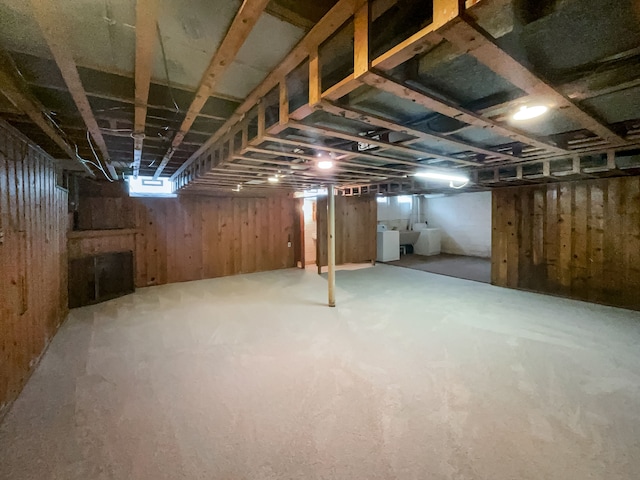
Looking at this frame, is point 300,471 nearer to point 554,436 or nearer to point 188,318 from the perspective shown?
point 554,436

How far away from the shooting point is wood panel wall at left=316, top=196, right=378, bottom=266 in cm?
743

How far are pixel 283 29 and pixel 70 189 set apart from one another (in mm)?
5030

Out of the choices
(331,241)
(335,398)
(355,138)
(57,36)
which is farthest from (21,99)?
(331,241)

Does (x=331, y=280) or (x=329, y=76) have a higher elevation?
(x=329, y=76)

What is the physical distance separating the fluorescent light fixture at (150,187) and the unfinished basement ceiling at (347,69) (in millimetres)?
3184

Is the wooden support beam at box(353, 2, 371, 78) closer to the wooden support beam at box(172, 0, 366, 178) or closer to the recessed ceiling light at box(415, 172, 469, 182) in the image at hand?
the wooden support beam at box(172, 0, 366, 178)

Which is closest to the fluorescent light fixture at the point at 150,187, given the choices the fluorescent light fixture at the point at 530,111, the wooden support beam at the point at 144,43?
the wooden support beam at the point at 144,43

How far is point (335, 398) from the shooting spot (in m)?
2.07

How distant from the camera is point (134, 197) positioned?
5523mm

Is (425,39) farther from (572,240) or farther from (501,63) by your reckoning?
(572,240)

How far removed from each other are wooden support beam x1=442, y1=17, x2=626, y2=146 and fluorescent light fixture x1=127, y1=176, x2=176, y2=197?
19.6 ft

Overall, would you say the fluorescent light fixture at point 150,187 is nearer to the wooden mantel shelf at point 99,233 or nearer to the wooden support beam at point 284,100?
the wooden mantel shelf at point 99,233

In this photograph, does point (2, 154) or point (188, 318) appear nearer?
point (2, 154)

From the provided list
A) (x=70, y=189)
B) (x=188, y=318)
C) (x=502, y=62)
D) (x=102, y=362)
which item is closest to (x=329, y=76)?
(x=502, y=62)
